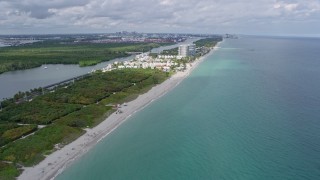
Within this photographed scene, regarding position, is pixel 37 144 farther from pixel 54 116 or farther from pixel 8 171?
pixel 54 116

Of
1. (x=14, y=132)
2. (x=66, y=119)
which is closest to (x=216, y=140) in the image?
(x=66, y=119)

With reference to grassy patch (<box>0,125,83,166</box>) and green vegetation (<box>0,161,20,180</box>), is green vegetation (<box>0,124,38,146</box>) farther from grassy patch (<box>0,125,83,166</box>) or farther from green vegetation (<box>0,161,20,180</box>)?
green vegetation (<box>0,161,20,180</box>)

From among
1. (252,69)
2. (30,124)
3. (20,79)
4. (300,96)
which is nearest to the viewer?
(30,124)

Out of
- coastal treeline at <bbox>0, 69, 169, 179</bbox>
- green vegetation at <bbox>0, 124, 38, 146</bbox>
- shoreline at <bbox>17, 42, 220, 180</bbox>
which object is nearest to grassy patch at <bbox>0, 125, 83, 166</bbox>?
coastal treeline at <bbox>0, 69, 169, 179</bbox>

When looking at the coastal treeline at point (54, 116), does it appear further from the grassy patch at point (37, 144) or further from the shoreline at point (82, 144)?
the shoreline at point (82, 144)

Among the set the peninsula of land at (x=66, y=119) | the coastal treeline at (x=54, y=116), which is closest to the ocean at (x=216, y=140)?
the peninsula of land at (x=66, y=119)

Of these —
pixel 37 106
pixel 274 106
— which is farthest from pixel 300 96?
pixel 37 106

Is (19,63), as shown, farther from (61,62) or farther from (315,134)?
(315,134)
